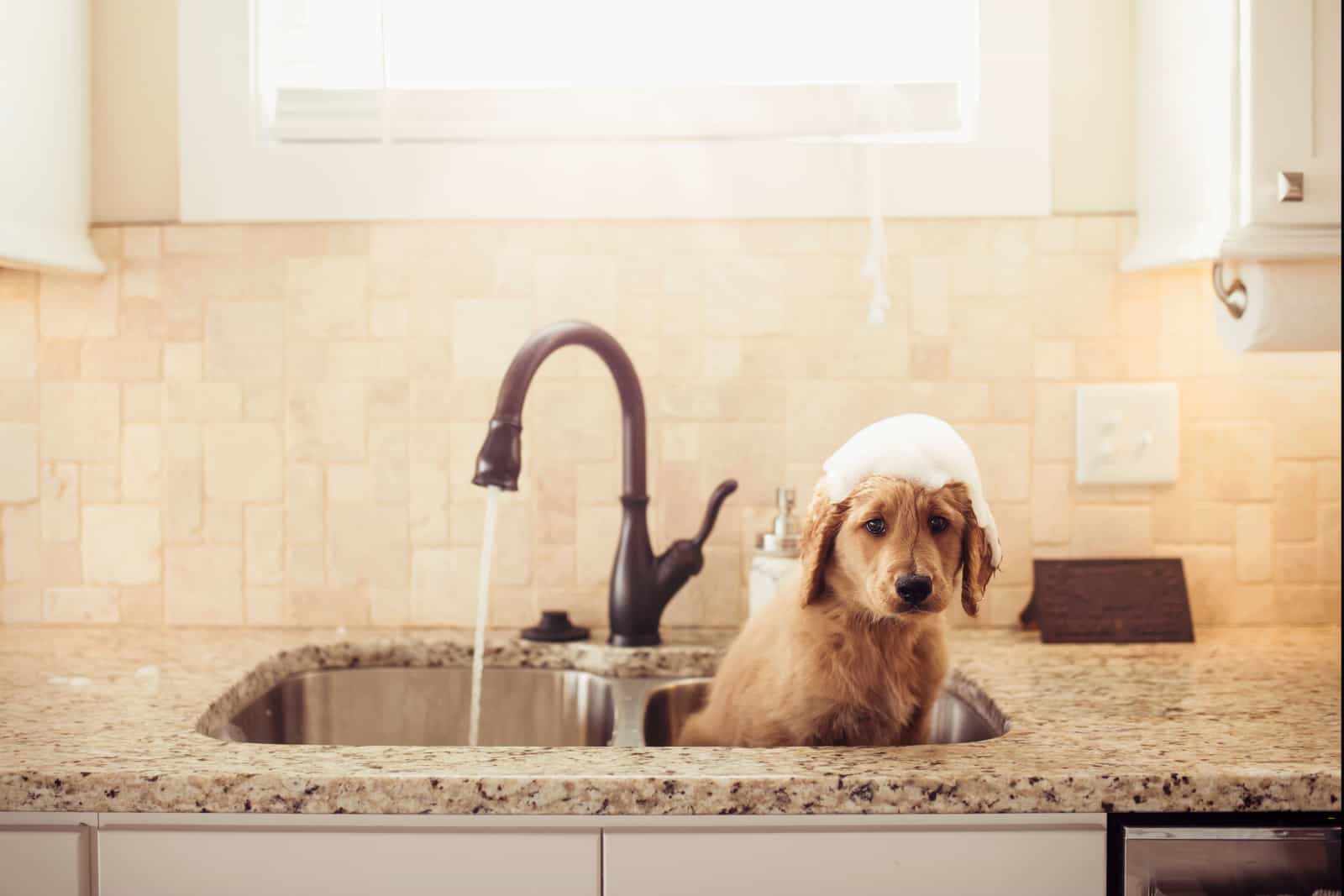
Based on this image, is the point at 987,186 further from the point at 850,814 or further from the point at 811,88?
the point at 850,814

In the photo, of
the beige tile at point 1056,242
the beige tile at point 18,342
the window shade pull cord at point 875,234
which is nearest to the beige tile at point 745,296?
A: the window shade pull cord at point 875,234

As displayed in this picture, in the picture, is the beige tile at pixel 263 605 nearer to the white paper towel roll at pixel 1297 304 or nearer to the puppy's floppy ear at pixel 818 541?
the puppy's floppy ear at pixel 818 541

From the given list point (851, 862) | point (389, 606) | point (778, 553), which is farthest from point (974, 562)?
point (389, 606)

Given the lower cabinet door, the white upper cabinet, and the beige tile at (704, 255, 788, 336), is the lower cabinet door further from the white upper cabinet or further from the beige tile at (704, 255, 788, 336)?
the white upper cabinet

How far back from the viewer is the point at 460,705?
4.69 ft

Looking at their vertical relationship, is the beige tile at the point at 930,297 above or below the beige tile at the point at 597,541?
above

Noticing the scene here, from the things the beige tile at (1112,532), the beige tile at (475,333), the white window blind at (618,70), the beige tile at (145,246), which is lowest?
the beige tile at (1112,532)

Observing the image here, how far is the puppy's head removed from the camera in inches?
36.8

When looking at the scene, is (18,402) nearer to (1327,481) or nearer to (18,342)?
(18,342)

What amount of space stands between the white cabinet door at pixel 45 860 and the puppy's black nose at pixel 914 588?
0.68 m

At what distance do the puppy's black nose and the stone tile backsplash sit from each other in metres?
0.58

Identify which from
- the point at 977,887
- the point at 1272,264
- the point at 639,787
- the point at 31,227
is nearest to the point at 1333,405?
the point at 1272,264

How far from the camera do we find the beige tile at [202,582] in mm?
1504

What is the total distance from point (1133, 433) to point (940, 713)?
0.48 meters
